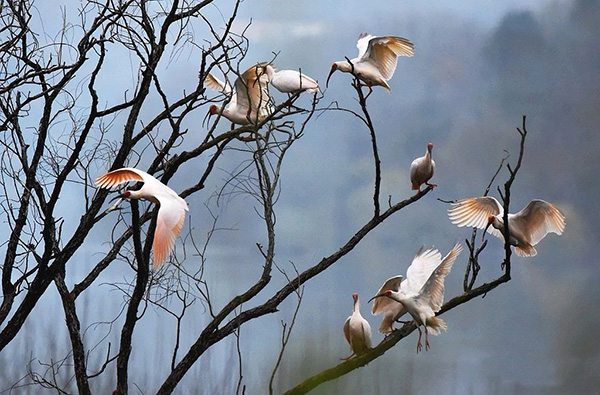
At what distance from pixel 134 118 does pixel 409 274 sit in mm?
1629

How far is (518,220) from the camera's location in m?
4.64

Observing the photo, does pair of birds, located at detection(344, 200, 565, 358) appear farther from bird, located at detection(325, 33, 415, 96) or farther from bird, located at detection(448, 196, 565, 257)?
bird, located at detection(325, 33, 415, 96)

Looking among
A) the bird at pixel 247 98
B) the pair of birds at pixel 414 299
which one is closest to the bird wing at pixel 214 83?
the bird at pixel 247 98

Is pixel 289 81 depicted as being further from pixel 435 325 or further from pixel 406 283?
pixel 435 325

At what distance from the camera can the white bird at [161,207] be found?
292 centimetres

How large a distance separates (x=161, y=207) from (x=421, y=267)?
1996mm

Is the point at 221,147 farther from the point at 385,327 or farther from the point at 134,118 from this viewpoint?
the point at 385,327

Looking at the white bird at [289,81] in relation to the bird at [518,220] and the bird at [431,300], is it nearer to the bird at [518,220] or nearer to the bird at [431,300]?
the bird at [518,220]

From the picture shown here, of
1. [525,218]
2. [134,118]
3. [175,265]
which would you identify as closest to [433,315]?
[525,218]

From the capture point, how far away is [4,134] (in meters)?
4.79

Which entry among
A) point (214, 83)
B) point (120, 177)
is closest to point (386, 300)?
point (214, 83)

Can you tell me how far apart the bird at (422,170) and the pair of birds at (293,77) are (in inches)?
18.0

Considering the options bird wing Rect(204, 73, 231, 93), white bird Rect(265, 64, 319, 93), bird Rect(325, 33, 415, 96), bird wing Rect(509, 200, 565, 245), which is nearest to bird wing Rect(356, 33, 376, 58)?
bird Rect(325, 33, 415, 96)

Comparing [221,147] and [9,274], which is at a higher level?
[221,147]
